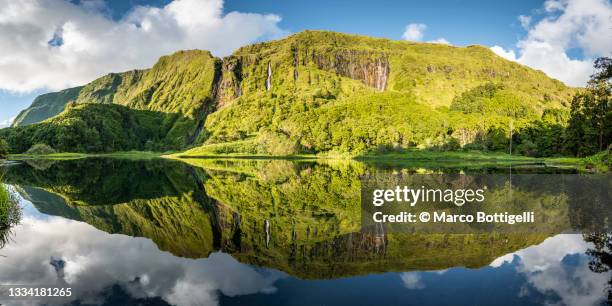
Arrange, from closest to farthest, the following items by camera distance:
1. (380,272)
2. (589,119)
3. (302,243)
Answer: (380,272) < (302,243) < (589,119)

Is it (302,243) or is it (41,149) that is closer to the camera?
(302,243)

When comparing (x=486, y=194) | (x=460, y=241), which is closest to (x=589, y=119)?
(x=486, y=194)

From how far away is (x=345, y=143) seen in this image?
17875 centimetres

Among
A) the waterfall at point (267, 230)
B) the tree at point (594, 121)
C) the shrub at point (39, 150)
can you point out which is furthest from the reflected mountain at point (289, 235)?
the shrub at point (39, 150)

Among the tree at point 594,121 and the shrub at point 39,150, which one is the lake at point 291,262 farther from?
the shrub at point 39,150

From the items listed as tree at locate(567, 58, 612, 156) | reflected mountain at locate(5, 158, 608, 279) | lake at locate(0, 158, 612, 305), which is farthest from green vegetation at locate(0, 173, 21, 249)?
tree at locate(567, 58, 612, 156)

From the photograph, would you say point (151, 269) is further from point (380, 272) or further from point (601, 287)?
point (601, 287)

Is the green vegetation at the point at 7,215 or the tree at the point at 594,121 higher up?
the tree at the point at 594,121

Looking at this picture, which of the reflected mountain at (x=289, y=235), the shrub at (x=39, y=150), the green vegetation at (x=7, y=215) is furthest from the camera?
the shrub at (x=39, y=150)

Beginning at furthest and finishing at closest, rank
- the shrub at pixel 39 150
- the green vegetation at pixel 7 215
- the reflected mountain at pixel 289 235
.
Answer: the shrub at pixel 39 150 → the green vegetation at pixel 7 215 → the reflected mountain at pixel 289 235

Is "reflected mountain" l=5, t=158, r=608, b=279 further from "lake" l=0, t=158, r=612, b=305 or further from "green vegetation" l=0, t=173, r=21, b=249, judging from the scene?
"green vegetation" l=0, t=173, r=21, b=249

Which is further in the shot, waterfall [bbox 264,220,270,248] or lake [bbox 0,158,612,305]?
waterfall [bbox 264,220,270,248]

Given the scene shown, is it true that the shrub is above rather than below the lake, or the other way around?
above

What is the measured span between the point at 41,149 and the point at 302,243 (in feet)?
667
